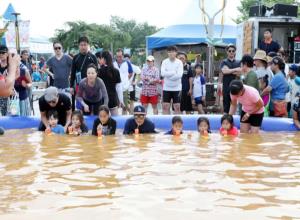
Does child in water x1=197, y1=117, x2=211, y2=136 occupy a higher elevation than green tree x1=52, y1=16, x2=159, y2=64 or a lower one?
lower

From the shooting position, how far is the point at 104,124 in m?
8.16

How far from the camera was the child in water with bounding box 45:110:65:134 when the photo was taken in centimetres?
828

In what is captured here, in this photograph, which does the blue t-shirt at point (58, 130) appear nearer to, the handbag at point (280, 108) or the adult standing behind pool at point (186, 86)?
the adult standing behind pool at point (186, 86)

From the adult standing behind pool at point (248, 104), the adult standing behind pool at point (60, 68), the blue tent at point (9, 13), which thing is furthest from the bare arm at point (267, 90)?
the blue tent at point (9, 13)

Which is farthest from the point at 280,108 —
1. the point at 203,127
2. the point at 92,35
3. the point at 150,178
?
the point at 92,35

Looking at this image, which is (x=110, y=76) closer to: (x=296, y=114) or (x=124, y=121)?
(x=124, y=121)

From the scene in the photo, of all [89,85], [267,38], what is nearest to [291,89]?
[267,38]

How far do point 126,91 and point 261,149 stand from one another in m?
5.02

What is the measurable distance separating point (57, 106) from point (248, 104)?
3144mm

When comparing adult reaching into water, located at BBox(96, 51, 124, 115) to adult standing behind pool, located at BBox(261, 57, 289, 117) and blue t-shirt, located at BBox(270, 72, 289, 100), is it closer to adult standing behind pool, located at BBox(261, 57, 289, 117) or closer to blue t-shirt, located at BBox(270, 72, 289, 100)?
adult standing behind pool, located at BBox(261, 57, 289, 117)

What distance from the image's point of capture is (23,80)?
948 centimetres

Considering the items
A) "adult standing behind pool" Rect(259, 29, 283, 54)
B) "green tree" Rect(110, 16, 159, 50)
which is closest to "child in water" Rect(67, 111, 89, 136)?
"adult standing behind pool" Rect(259, 29, 283, 54)

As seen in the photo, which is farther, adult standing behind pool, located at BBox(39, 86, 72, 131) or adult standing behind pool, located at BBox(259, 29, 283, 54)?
adult standing behind pool, located at BBox(259, 29, 283, 54)

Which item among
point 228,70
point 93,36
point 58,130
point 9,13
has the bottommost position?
point 58,130
